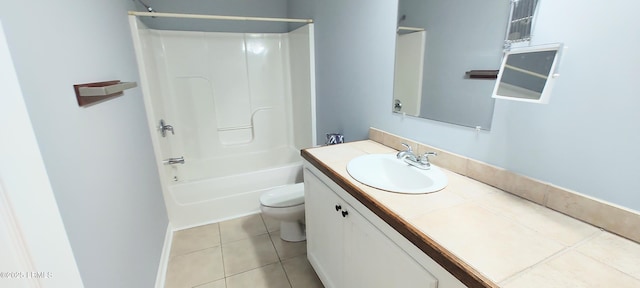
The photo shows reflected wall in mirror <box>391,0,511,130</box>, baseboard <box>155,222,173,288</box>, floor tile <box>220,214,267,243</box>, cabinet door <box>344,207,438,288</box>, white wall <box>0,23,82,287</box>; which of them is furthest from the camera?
floor tile <box>220,214,267,243</box>

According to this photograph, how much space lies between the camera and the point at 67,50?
3.01 ft

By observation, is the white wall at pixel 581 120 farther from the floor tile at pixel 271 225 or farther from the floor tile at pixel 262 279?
the floor tile at pixel 271 225

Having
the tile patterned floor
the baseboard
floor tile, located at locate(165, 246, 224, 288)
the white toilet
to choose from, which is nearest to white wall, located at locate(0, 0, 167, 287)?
the baseboard

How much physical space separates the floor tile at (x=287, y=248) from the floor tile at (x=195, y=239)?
48cm

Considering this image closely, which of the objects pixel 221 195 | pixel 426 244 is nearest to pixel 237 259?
pixel 221 195

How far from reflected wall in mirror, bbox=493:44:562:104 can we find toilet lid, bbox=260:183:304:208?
1.50 metres

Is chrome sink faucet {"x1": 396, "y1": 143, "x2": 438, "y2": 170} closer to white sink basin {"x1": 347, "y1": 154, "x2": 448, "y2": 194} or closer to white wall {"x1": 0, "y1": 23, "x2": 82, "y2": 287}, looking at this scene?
white sink basin {"x1": 347, "y1": 154, "x2": 448, "y2": 194}

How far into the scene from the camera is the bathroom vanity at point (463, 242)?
0.64 meters

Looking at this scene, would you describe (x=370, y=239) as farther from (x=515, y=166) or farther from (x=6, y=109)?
(x=6, y=109)

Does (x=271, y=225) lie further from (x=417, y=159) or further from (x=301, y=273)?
(x=417, y=159)

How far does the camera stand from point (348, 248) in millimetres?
1232

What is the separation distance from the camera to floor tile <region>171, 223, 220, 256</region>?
6.93 ft

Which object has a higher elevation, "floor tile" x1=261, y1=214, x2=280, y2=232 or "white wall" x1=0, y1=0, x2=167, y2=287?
"white wall" x1=0, y1=0, x2=167, y2=287

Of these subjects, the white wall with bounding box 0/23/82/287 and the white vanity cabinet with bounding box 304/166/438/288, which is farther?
the white vanity cabinet with bounding box 304/166/438/288
